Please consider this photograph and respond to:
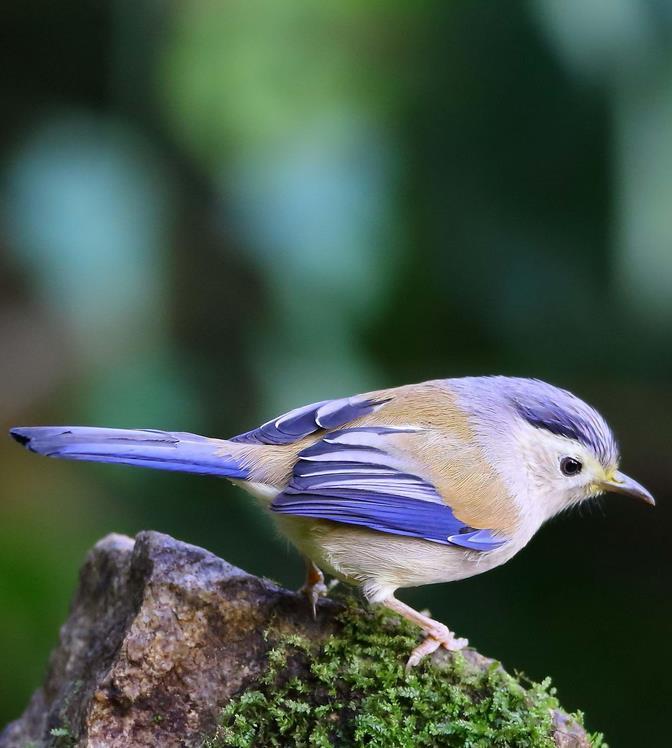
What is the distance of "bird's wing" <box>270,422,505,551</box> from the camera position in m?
3.00

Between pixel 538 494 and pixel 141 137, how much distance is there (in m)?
2.85

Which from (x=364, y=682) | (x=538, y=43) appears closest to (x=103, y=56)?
(x=538, y=43)

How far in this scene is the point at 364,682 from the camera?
272 cm

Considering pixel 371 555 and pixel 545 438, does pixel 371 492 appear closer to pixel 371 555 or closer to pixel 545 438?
pixel 371 555

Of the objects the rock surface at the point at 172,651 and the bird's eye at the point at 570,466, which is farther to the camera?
the bird's eye at the point at 570,466

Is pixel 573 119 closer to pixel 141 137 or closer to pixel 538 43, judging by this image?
pixel 538 43

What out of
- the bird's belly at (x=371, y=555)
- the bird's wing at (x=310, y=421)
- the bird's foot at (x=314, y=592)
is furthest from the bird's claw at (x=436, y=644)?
the bird's wing at (x=310, y=421)

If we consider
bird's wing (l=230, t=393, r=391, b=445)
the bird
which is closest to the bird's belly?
the bird

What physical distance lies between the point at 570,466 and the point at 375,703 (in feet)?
4.07

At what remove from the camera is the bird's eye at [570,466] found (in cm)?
346

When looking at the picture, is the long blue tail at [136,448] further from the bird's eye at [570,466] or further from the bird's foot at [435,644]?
the bird's eye at [570,466]

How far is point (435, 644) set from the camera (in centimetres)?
288

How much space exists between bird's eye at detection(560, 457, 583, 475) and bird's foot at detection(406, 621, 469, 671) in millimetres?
851

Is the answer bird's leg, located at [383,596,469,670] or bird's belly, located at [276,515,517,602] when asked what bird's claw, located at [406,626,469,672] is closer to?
bird's leg, located at [383,596,469,670]
